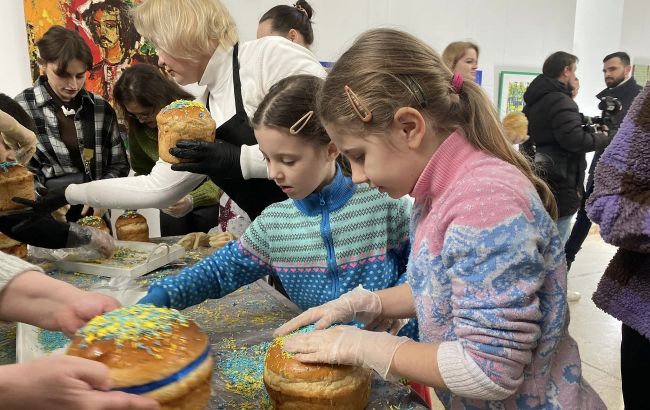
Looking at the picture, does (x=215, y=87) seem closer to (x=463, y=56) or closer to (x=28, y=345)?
(x=28, y=345)

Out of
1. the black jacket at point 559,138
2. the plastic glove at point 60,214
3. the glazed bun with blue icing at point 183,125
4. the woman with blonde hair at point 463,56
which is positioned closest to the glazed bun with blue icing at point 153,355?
the glazed bun with blue icing at point 183,125

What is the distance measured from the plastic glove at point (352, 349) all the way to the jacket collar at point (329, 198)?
546 millimetres

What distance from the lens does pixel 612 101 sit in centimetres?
464

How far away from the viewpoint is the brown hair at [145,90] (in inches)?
115

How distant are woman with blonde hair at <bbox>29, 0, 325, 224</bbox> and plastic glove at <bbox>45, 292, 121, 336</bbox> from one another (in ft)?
2.69

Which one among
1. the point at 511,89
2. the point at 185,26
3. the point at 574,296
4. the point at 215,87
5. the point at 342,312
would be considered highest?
the point at 185,26

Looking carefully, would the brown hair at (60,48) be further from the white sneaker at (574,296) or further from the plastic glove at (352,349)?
the white sneaker at (574,296)

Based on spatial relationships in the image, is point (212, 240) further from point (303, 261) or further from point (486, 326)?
point (486, 326)

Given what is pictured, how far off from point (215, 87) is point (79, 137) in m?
1.73

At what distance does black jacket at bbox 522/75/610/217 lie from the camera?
3816 mm

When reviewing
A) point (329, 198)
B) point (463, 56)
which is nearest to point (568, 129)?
point (463, 56)

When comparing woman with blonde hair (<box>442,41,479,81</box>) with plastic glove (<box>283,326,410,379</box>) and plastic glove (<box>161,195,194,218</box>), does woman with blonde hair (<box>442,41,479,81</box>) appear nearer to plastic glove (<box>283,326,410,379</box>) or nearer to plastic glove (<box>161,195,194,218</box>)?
plastic glove (<box>161,195,194,218</box>)

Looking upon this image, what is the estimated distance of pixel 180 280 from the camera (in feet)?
4.92

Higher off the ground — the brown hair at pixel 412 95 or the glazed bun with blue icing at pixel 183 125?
the brown hair at pixel 412 95
